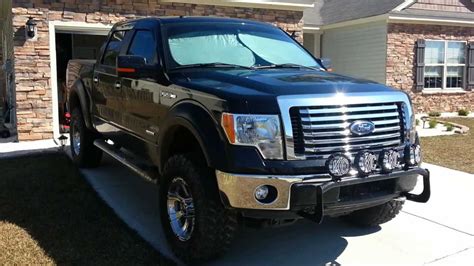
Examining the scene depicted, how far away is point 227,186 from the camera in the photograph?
342 cm

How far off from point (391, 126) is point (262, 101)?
1.13 metres

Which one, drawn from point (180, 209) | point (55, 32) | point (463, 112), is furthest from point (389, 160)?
point (463, 112)

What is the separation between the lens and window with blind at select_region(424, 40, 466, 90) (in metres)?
16.9

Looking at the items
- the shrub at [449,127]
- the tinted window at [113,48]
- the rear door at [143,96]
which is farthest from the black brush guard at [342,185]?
the shrub at [449,127]

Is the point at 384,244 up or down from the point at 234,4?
down

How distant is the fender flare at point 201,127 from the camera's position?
3461 mm

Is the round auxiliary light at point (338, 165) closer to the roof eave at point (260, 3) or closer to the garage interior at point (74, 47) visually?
the roof eave at point (260, 3)

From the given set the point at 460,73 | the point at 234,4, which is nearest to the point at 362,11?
the point at 460,73

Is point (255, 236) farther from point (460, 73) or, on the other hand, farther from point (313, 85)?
point (460, 73)

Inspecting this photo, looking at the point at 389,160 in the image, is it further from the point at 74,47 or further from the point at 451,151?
the point at 74,47

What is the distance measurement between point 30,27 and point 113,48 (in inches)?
195

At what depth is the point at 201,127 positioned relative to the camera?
3.62 metres

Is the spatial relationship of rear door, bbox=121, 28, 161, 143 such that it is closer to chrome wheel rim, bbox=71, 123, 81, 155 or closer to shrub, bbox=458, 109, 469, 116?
chrome wheel rim, bbox=71, 123, 81, 155

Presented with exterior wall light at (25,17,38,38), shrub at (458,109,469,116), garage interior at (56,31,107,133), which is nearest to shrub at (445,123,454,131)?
shrub at (458,109,469,116)
